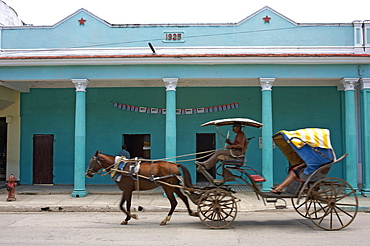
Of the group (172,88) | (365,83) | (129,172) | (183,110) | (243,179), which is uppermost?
(365,83)

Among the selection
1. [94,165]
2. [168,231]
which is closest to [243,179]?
[168,231]

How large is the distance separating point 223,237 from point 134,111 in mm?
8803

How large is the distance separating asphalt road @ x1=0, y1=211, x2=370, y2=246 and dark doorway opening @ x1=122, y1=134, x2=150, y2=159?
5669mm

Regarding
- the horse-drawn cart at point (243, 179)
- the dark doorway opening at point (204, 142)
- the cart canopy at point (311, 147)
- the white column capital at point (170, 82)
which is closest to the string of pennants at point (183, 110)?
the dark doorway opening at point (204, 142)

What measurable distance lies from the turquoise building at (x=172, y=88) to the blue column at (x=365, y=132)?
3 centimetres

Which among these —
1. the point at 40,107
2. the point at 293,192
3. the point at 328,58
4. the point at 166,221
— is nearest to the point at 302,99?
the point at 328,58

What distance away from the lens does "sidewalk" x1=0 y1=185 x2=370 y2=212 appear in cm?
1042

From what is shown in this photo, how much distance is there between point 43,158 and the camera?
1485cm

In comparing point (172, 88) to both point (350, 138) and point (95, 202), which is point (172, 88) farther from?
point (350, 138)

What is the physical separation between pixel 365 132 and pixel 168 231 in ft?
26.8

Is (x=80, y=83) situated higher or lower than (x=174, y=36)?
lower

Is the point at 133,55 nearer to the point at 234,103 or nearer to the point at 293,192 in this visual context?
the point at 234,103

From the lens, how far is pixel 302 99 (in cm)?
1465

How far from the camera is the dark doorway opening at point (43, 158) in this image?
1478 centimetres
